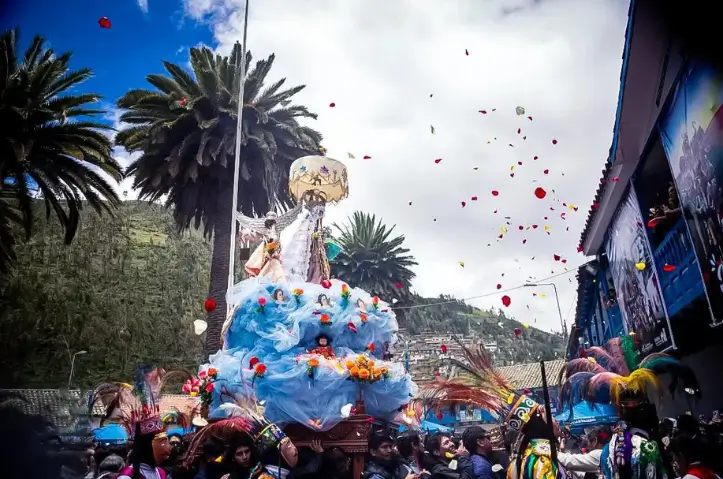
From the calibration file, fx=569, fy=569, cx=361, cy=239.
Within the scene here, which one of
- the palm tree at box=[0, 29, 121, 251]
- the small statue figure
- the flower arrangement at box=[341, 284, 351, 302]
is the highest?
the palm tree at box=[0, 29, 121, 251]

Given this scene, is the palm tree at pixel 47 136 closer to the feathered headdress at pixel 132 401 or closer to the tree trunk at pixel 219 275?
the tree trunk at pixel 219 275

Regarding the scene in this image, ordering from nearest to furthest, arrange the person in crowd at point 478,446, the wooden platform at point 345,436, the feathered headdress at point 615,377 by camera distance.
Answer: the feathered headdress at point 615,377, the person in crowd at point 478,446, the wooden platform at point 345,436

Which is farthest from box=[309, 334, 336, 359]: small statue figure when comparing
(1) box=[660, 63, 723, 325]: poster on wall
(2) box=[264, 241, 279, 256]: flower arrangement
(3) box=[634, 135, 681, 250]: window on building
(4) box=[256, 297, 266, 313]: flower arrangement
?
(3) box=[634, 135, 681, 250]: window on building

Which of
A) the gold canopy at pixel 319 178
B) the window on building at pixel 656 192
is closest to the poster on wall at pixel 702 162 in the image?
the window on building at pixel 656 192

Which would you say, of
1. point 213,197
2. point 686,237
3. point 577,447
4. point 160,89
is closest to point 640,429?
point 686,237

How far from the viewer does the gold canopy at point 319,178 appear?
1004cm

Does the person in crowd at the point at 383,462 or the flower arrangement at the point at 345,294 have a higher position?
the flower arrangement at the point at 345,294

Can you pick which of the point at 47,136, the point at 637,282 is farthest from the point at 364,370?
the point at 47,136

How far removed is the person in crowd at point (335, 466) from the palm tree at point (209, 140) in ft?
34.3

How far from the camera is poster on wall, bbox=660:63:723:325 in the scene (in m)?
6.34

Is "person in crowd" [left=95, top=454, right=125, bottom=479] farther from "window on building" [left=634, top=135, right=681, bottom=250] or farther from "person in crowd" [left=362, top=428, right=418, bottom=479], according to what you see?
"window on building" [left=634, top=135, right=681, bottom=250]

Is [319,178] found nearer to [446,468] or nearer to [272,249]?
[272,249]

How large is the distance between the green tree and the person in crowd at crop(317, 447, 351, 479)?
20.1 meters

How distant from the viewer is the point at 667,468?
4074mm
